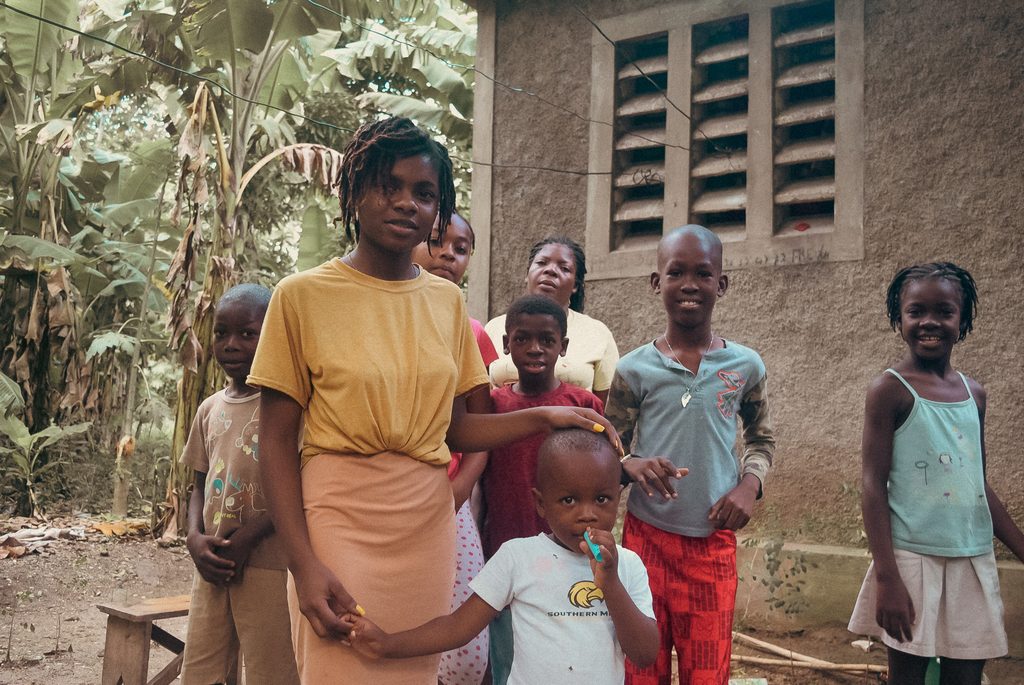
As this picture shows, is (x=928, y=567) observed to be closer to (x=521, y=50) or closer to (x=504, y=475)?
(x=504, y=475)

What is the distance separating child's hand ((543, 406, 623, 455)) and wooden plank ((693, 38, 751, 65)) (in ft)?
11.4

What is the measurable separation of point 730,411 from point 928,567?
2.33ft

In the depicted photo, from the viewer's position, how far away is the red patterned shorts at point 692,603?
2.39 meters

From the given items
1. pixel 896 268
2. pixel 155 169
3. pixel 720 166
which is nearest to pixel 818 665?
pixel 896 268

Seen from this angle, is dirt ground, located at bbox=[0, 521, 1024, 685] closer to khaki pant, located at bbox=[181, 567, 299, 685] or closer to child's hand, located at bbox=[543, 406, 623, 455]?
khaki pant, located at bbox=[181, 567, 299, 685]

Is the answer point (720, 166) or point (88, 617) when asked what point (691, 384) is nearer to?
point (720, 166)

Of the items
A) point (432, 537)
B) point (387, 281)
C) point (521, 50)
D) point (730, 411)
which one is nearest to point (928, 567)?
point (730, 411)

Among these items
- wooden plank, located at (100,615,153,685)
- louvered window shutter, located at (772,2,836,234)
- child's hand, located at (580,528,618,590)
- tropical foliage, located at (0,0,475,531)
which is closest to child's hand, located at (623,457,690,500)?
child's hand, located at (580,528,618,590)

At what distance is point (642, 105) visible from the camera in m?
5.13

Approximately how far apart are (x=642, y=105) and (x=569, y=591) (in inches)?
148

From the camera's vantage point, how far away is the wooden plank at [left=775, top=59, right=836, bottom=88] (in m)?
4.57

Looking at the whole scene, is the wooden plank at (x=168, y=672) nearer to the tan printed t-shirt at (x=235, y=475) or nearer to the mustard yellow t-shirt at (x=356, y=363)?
the tan printed t-shirt at (x=235, y=475)

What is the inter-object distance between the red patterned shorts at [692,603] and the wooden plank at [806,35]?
3090 millimetres

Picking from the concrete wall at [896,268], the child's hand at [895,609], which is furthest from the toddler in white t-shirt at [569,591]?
the concrete wall at [896,268]
